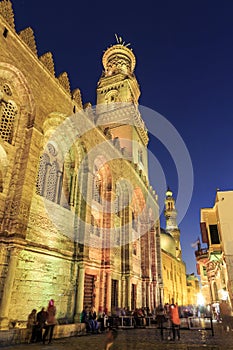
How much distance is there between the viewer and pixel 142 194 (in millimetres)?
20891

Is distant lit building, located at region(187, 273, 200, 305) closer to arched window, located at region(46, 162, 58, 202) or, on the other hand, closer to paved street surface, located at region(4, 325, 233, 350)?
paved street surface, located at region(4, 325, 233, 350)

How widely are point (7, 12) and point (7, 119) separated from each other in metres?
4.61

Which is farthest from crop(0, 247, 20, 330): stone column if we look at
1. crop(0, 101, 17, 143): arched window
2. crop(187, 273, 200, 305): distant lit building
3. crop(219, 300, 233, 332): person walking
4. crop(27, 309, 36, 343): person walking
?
crop(187, 273, 200, 305): distant lit building

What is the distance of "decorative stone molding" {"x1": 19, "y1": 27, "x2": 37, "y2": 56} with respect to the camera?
35.3 ft

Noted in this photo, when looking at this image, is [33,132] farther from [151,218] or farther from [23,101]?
[151,218]

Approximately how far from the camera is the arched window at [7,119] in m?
9.41

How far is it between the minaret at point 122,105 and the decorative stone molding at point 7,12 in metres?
15.2

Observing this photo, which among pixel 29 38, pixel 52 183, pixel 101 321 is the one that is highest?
pixel 29 38

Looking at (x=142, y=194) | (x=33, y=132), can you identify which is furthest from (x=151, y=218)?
(x=33, y=132)

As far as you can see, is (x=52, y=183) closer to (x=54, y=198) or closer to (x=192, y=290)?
(x=54, y=198)

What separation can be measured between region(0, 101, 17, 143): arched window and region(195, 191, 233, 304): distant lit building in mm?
14381

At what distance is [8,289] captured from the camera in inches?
286

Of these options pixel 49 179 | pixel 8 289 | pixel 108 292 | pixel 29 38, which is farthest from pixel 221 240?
pixel 29 38

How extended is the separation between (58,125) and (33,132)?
256 cm
